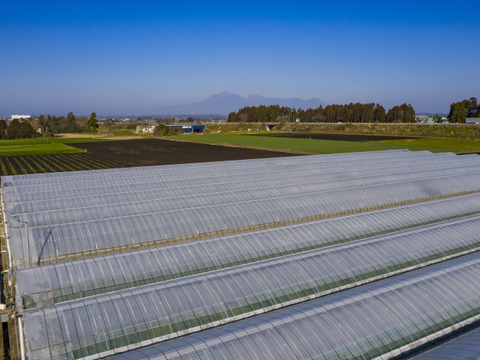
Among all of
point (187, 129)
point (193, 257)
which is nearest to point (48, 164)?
point (193, 257)

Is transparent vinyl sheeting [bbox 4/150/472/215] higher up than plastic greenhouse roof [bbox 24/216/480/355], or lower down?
higher up

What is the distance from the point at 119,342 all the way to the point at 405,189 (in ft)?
90.3

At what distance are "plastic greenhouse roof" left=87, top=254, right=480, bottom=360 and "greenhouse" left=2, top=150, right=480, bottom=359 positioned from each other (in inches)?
1.7

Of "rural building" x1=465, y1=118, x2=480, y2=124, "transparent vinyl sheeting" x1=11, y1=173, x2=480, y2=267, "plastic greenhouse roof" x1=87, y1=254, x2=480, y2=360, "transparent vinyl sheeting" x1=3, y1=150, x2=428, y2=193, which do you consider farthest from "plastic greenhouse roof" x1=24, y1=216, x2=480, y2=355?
"rural building" x1=465, y1=118, x2=480, y2=124

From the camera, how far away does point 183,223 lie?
22.8 m

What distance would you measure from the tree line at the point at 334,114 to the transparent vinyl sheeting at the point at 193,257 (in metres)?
146

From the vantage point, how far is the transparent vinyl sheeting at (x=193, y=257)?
48.9 feet

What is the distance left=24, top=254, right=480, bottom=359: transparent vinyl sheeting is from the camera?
10883mm

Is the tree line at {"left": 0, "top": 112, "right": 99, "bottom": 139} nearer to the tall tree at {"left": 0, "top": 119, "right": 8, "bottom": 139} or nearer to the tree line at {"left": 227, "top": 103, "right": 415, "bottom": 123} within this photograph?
the tall tree at {"left": 0, "top": 119, "right": 8, "bottom": 139}

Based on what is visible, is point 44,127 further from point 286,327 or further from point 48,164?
point 286,327

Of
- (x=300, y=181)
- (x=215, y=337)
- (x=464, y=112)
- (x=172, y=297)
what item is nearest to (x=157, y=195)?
(x=300, y=181)

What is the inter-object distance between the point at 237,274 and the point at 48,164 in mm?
55470

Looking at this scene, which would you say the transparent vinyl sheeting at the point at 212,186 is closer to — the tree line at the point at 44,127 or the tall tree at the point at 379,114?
the tree line at the point at 44,127

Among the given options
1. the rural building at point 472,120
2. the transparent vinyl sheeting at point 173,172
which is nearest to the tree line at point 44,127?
the transparent vinyl sheeting at point 173,172
